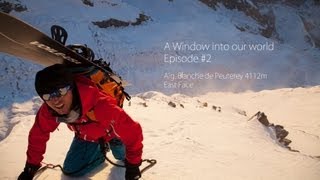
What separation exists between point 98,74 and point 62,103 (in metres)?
0.32

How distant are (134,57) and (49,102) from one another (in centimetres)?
582

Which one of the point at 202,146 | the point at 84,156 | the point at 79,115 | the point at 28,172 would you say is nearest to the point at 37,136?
the point at 28,172

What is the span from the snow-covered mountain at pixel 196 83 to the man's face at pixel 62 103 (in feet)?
2.05

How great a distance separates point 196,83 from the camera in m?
6.44

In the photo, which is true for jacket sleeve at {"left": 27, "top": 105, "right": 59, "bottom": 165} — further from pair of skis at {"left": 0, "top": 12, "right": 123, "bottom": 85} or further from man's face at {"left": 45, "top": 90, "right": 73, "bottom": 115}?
pair of skis at {"left": 0, "top": 12, "right": 123, "bottom": 85}

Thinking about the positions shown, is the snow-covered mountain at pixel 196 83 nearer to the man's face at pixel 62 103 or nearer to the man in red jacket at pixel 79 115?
the man in red jacket at pixel 79 115

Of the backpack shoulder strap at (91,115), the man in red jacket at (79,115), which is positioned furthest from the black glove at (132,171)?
the backpack shoulder strap at (91,115)

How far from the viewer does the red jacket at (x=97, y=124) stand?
170cm

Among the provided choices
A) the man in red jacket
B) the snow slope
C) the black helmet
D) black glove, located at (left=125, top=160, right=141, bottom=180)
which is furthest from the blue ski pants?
the black helmet

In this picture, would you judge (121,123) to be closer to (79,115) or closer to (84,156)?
(79,115)

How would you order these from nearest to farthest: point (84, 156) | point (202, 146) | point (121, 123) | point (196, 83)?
1. point (121, 123)
2. point (84, 156)
3. point (202, 146)
4. point (196, 83)

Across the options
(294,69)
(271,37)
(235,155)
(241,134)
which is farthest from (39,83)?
(271,37)

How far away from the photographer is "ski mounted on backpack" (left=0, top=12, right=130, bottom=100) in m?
1.27

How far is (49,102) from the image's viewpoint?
63.8 inches
